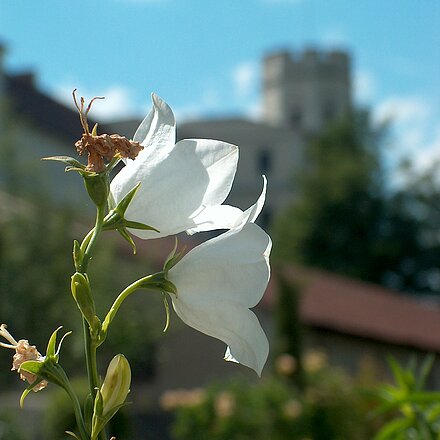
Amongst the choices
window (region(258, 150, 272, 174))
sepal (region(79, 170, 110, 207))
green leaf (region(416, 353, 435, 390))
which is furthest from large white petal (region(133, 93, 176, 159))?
window (region(258, 150, 272, 174))

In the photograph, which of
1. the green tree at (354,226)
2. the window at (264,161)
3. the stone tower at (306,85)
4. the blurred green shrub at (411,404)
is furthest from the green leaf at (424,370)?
the stone tower at (306,85)

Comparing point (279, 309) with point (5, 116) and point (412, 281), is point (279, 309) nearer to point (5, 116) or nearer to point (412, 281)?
point (5, 116)

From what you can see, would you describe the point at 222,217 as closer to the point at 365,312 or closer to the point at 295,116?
the point at 365,312

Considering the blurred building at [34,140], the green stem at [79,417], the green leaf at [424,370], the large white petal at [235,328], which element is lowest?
the blurred building at [34,140]

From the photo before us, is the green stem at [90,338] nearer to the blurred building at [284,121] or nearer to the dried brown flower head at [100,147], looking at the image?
the dried brown flower head at [100,147]

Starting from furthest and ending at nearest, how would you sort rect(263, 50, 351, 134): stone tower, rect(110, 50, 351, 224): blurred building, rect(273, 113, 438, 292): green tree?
rect(263, 50, 351, 134): stone tower → rect(110, 50, 351, 224): blurred building → rect(273, 113, 438, 292): green tree

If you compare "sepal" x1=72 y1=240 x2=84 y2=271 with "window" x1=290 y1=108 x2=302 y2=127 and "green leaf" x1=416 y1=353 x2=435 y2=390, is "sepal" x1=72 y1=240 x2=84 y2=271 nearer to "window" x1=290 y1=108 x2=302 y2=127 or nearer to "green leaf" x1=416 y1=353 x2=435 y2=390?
"green leaf" x1=416 y1=353 x2=435 y2=390

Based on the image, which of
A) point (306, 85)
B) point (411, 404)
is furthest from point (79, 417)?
point (306, 85)
